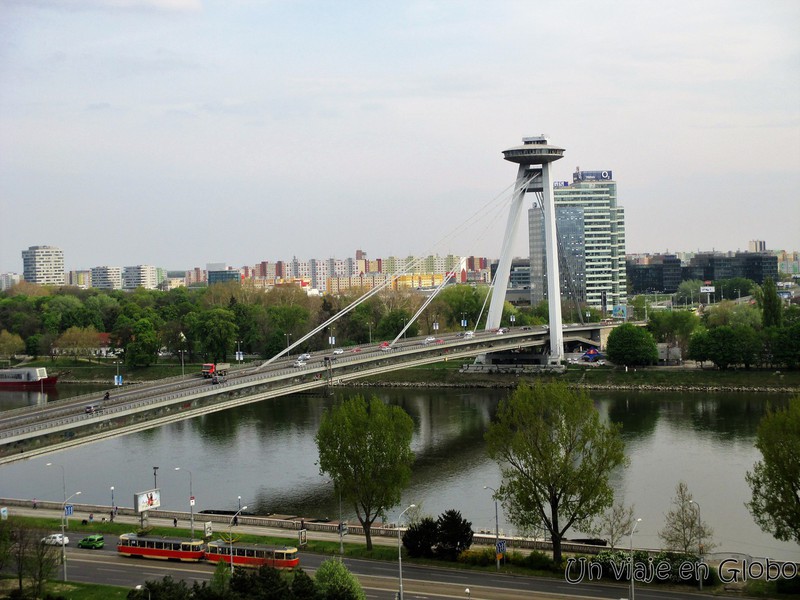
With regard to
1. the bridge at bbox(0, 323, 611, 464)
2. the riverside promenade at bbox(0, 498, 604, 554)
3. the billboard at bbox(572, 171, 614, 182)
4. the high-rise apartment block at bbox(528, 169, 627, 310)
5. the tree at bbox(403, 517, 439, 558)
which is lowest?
the riverside promenade at bbox(0, 498, 604, 554)

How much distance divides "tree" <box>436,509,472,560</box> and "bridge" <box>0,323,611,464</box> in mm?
11288

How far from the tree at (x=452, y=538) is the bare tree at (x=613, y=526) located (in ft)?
9.85

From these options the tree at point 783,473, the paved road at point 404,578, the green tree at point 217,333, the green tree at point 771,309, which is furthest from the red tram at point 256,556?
the green tree at point 217,333

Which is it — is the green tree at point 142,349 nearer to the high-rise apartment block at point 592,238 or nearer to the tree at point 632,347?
the tree at point 632,347

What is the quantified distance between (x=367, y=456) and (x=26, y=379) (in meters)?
45.1

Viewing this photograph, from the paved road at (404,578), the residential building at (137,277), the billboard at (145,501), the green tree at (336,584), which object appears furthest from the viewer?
the residential building at (137,277)

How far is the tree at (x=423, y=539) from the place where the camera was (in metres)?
21.2

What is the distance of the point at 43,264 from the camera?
168m

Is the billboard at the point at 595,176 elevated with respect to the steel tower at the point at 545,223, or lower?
elevated

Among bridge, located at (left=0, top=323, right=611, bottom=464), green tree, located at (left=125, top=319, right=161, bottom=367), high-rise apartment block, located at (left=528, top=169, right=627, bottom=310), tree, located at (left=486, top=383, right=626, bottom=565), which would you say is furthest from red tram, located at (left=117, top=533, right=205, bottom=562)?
high-rise apartment block, located at (left=528, top=169, right=627, bottom=310)

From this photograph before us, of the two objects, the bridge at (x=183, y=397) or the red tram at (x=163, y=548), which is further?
the bridge at (x=183, y=397)

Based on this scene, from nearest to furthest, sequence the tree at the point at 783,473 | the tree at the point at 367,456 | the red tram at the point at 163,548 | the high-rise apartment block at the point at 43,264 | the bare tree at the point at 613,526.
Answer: the tree at the point at 783,473, the bare tree at the point at 613,526, the red tram at the point at 163,548, the tree at the point at 367,456, the high-rise apartment block at the point at 43,264

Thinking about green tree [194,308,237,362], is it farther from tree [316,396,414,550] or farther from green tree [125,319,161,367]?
tree [316,396,414,550]

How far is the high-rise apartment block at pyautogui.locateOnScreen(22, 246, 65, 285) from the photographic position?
166875mm
